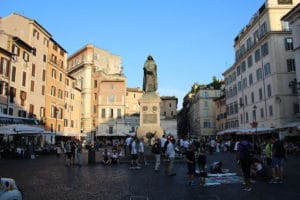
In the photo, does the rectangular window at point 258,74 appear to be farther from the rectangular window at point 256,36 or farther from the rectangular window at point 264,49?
the rectangular window at point 256,36

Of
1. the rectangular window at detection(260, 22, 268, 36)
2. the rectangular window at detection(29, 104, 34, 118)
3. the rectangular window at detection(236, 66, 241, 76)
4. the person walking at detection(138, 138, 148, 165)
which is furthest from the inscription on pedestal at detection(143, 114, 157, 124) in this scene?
the rectangular window at detection(236, 66, 241, 76)

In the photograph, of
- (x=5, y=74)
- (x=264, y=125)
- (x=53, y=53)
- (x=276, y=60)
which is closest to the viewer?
(x=5, y=74)

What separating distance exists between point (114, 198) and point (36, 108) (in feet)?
126

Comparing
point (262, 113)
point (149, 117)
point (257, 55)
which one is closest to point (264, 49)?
point (257, 55)

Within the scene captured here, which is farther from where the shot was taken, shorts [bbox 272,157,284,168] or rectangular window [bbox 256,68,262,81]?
rectangular window [bbox 256,68,262,81]

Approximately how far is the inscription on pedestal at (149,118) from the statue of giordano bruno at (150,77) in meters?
2.44

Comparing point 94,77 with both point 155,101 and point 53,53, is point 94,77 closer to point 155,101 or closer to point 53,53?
A: point 53,53

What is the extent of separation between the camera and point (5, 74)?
3500 cm

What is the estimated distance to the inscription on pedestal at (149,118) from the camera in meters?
22.5

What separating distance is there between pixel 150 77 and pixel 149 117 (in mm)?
3726

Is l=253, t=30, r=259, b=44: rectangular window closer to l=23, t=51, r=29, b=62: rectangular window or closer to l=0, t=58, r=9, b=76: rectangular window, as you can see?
l=23, t=51, r=29, b=62: rectangular window

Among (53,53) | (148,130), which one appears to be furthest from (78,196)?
(53,53)

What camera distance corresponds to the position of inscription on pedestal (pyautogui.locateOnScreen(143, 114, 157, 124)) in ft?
73.7

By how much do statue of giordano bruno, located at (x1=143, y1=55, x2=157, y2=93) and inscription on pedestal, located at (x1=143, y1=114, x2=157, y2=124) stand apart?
244cm
